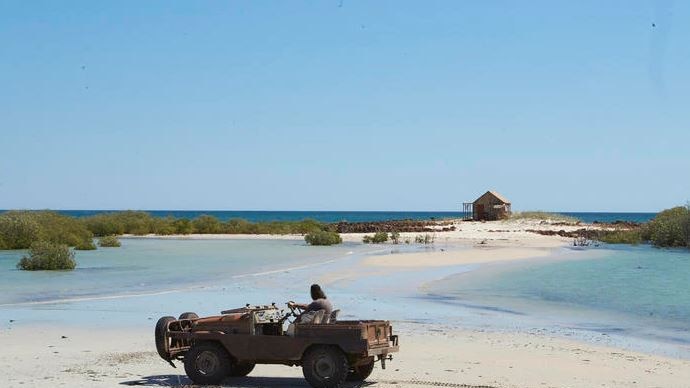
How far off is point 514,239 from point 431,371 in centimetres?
4697

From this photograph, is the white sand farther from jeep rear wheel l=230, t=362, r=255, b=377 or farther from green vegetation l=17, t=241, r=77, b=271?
green vegetation l=17, t=241, r=77, b=271

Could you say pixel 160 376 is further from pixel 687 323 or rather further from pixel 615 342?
pixel 687 323

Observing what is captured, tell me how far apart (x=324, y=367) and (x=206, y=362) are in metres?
1.62

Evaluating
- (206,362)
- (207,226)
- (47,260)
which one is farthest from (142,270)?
(207,226)

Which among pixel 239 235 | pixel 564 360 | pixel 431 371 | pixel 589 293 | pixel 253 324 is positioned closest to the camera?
pixel 253 324

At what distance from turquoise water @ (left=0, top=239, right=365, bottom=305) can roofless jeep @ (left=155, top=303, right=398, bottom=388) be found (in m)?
12.6

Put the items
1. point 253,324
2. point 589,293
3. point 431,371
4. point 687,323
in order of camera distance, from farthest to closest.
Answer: point 589,293 < point 687,323 < point 431,371 < point 253,324

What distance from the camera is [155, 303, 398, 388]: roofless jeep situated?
11.0 m

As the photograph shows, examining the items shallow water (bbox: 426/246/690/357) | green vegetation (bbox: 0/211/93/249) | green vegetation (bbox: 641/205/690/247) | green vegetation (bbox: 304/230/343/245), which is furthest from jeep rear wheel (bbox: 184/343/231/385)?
green vegetation (bbox: 304/230/343/245)

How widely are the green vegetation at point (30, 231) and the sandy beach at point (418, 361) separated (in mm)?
35481

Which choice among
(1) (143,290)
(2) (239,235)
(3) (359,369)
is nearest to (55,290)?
(1) (143,290)

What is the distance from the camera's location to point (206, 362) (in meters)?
11.6

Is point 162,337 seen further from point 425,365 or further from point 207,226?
point 207,226

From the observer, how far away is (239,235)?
74312 mm
